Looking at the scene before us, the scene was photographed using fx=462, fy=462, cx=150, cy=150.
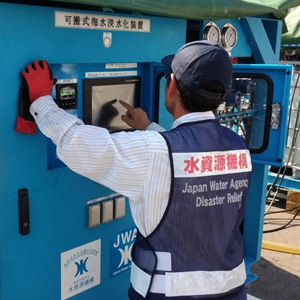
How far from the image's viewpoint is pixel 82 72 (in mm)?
2289

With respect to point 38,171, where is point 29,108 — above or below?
above

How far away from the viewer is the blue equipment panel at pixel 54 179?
6.43ft

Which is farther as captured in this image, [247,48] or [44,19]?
[247,48]

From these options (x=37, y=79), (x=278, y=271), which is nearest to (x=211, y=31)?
(x=37, y=79)

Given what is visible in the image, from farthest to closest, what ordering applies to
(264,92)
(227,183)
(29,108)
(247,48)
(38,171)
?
1. (247,48)
2. (264,92)
3. (38,171)
4. (29,108)
5. (227,183)

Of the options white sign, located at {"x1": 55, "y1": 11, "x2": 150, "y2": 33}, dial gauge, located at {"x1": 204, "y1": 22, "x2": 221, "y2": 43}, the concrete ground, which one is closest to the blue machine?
white sign, located at {"x1": 55, "y1": 11, "x2": 150, "y2": 33}

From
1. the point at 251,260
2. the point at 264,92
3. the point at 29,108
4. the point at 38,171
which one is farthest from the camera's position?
the point at 251,260

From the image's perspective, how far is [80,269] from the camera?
2424 millimetres

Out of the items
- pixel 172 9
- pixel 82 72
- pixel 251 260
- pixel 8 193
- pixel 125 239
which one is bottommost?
pixel 251 260

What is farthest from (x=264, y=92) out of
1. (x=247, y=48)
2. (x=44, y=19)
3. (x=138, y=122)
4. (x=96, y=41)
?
(x=44, y=19)

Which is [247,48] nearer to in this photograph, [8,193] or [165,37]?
[165,37]

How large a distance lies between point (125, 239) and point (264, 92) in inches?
49.8

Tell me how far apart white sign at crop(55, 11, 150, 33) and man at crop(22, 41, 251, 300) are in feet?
1.01

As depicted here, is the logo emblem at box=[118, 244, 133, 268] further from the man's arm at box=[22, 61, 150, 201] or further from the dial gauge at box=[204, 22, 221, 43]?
the dial gauge at box=[204, 22, 221, 43]
